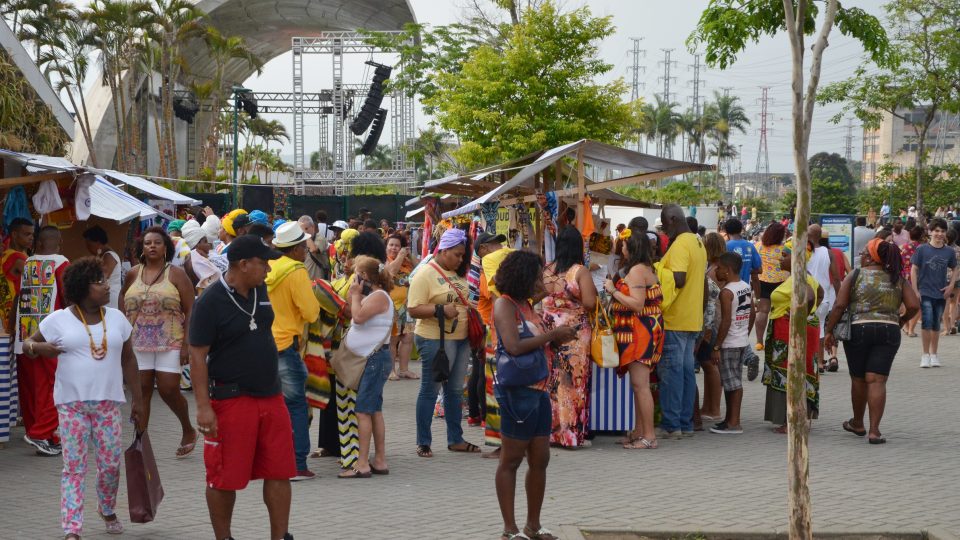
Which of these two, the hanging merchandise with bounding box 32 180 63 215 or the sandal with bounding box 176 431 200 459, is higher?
the hanging merchandise with bounding box 32 180 63 215

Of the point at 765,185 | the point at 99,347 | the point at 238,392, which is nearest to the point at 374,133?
the point at 99,347

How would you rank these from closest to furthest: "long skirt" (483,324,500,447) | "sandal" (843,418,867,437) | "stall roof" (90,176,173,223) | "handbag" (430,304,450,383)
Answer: "handbag" (430,304,450,383)
"long skirt" (483,324,500,447)
"sandal" (843,418,867,437)
"stall roof" (90,176,173,223)

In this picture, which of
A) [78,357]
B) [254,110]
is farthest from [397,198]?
[78,357]

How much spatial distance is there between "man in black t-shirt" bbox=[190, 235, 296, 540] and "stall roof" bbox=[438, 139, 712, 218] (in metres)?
4.10

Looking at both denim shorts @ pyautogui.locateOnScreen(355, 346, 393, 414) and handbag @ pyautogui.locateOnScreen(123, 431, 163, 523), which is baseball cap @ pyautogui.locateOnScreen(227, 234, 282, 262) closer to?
handbag @ pyautogui.locateOnScreen(123, 431, 163, 523)

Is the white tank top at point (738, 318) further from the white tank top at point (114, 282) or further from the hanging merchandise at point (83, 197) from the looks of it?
the hanging merchandise at point (83, 197)

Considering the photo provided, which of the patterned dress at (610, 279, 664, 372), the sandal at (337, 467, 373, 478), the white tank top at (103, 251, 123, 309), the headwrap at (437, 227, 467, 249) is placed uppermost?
the headwrap at (437, 227, 467, 249)

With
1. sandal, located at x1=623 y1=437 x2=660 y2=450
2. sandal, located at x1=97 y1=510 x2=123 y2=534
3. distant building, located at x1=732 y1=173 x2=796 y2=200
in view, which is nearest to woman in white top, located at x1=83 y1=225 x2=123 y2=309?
sandal, located at x1=97 y1=510 x2=123 y2=534

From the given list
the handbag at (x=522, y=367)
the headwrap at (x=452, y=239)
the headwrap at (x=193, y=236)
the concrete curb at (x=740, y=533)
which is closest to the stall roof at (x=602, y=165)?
the headwrap at (x=452, y=239)

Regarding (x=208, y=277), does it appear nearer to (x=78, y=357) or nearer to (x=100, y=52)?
(x=78, y=357)

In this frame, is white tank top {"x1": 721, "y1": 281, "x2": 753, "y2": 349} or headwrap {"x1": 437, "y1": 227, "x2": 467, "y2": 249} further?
white tank top {"x1": 721, "y1": 281, "x2": 753, "y2": 349}

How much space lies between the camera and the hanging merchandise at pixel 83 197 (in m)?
10.2

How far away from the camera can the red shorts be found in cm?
576

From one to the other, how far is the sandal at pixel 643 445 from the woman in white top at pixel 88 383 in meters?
4.41
